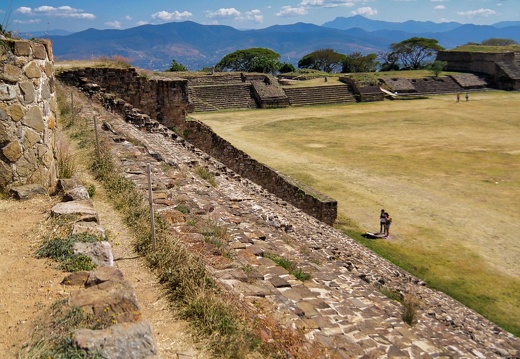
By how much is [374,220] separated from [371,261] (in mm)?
4674

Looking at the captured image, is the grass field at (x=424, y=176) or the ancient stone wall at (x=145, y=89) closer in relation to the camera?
the grass field at (x=424, y=176)

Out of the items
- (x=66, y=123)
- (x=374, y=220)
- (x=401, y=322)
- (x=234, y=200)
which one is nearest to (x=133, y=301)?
(x=401, y=322)

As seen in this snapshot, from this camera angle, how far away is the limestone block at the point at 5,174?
18.5 ft

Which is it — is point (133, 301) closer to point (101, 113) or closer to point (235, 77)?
point (101, 113)

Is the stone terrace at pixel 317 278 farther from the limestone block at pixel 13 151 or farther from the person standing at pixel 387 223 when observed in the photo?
the person standing at pixel 387 223

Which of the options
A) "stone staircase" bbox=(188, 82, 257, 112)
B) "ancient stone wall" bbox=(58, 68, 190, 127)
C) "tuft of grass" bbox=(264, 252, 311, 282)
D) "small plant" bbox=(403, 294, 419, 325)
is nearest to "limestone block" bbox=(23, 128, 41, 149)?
"tuft of grass" bbox=(264, 252, 311, 282)

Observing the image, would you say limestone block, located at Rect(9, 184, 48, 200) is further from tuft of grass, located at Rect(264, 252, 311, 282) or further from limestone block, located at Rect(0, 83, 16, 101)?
tuft of grass, located at Rect(264, 252, 311, 282)

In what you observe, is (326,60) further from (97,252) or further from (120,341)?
(120,341)

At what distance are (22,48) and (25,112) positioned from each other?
750 millimetres

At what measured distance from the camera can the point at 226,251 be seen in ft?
20.0

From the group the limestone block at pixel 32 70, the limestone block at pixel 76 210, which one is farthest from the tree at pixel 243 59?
the limestone block at pixel 76 210

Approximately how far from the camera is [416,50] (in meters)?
85.3

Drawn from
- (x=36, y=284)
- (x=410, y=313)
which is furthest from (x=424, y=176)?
(x=36, y=284)

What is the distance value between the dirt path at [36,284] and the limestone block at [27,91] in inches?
48.1
